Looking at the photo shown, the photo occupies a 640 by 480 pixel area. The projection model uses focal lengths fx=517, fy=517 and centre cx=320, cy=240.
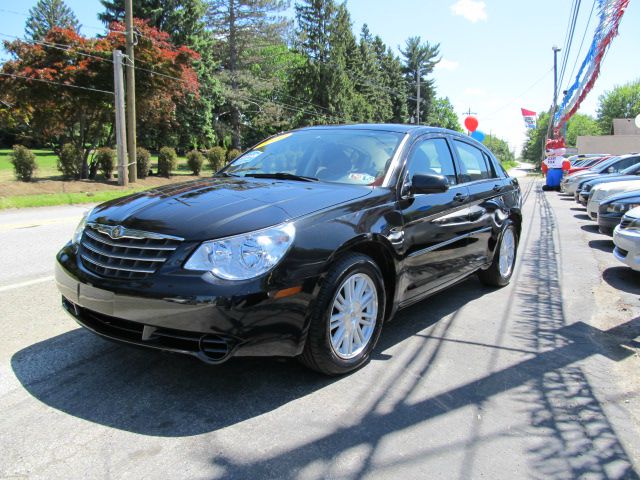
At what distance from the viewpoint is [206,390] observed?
10.2 ft

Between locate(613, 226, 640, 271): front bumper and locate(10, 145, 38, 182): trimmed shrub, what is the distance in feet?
59.7

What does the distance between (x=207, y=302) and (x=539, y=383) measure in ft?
7.41

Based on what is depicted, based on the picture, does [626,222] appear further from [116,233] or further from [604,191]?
[116,233]

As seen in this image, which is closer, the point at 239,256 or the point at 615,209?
the point at 239,256

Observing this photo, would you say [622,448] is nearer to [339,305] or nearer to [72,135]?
[339,305]

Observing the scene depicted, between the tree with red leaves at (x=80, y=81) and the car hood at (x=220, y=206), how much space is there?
18.3 meters

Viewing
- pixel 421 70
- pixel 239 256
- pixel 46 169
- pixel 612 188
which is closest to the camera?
pixel 239 256

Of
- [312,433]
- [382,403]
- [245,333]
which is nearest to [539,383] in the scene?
[382,403]

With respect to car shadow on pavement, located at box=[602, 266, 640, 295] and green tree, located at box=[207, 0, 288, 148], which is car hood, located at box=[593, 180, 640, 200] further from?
green tree, located at box=[207, 0, 288, 148]

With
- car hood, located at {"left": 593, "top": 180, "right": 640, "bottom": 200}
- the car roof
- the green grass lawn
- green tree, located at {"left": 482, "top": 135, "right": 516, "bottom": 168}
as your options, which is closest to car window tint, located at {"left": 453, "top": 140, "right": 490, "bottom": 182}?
the car roof

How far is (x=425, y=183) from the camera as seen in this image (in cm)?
384

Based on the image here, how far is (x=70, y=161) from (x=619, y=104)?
3333 inches

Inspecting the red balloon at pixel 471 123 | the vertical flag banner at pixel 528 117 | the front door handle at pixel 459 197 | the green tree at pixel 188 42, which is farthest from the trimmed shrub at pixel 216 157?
the front door handle at pixel 459 197

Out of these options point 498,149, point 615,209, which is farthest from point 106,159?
point 498,149
